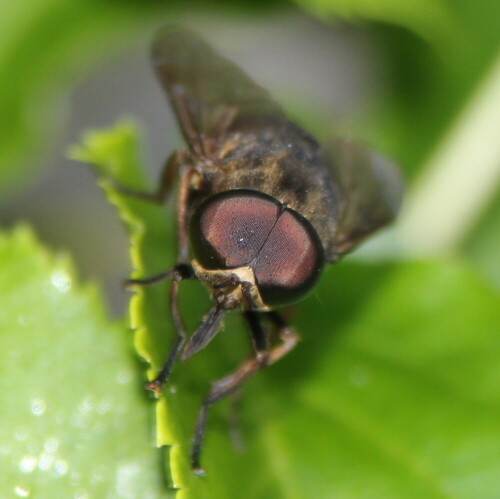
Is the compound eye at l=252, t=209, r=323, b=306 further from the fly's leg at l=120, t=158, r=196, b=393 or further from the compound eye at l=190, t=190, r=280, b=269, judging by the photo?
the fly's leg at l=120, t=158, r=196, b=393

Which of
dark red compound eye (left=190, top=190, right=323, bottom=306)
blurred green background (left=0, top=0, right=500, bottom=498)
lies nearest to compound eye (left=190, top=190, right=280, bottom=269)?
→ dark red compound eye (left=190, top=190, right=323, bottom=306)

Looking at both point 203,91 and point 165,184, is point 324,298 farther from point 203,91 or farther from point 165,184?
point 203,91

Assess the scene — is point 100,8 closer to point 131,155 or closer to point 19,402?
point 131,155

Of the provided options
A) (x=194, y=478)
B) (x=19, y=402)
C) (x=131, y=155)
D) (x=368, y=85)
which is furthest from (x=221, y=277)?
(x=368, y=85)

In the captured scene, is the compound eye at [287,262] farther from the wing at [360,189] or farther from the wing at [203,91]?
the wing at [203,91]

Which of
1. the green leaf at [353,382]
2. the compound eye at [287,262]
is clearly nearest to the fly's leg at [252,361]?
the green leaf at [353,382]
